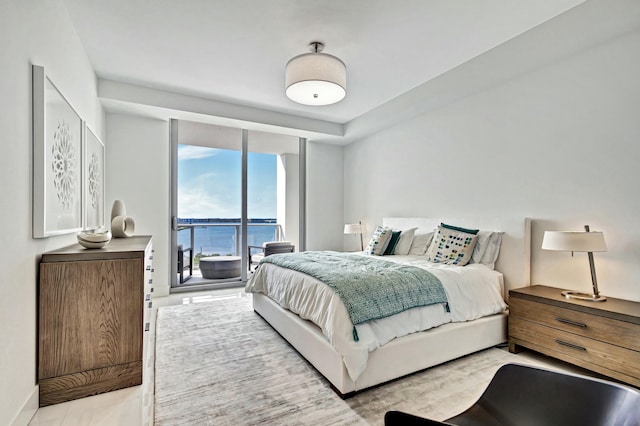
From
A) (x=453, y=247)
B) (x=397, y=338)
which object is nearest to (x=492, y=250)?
(x=453, y=247)

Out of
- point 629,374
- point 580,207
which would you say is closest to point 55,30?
point 580,207

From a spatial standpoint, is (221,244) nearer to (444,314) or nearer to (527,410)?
(444,314)

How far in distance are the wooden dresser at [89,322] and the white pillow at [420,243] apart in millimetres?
3018

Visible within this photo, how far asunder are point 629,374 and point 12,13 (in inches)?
162

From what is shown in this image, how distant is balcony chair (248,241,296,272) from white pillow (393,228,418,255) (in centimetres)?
204

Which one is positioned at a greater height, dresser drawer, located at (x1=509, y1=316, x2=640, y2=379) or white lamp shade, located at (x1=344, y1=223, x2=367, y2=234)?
white lamp shade, located at (x1=344, y1=223, x2=367, y2=234)

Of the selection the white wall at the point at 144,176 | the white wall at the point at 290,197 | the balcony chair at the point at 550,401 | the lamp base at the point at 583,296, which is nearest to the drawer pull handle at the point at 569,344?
the lamp base at the point at 583,296

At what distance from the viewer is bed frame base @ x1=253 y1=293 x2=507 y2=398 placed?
6.81 ft

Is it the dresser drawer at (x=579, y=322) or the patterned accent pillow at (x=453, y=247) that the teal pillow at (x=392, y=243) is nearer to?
the patterned accent pillow at (x=453, y=247)

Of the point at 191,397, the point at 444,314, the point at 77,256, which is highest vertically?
the point at 77,256

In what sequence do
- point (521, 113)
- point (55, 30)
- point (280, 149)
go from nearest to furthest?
1. point (55, 30)
2. point (521, 113)
3. point (280, 149)

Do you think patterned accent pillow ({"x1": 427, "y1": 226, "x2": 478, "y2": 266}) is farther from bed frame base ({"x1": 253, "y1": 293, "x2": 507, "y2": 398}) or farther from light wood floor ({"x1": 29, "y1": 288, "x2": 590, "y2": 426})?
light wood floor ({"x1": 29, "y1": 288, "x2": 590, "y2": 426})

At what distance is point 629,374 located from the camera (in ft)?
6.74

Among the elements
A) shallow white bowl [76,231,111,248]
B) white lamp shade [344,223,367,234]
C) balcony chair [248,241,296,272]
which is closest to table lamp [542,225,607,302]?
white lamp shade [344,223,367,234]
